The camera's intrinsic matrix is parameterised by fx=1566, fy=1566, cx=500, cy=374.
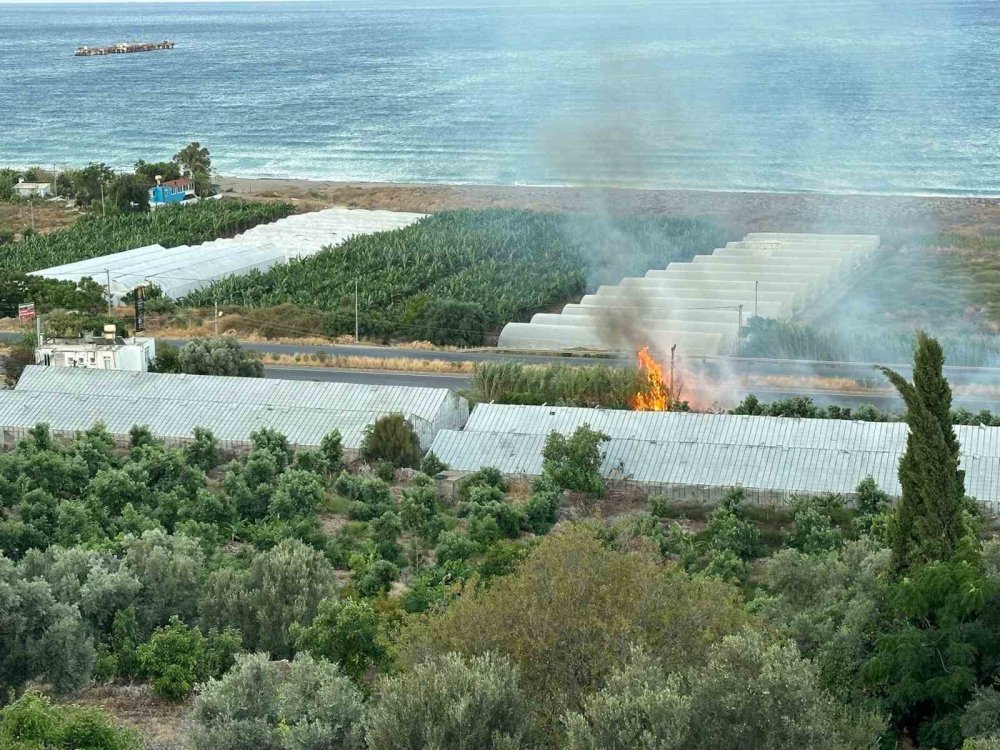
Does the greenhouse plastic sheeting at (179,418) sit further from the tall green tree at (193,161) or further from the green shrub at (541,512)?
the tall green tree at (193,161)

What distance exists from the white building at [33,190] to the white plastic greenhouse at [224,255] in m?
19.4

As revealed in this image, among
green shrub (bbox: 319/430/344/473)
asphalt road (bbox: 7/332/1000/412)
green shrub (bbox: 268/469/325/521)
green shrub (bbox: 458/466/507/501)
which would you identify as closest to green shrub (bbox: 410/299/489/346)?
asphalt road (bbox: 7/332/1000/412)

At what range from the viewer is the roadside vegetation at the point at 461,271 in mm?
54781

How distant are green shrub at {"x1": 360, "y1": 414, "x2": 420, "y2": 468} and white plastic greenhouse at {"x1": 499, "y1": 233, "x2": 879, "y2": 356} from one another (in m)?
13.5

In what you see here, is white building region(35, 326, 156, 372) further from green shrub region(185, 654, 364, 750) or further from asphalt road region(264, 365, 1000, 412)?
green shrub region(185, 654, 364, 750)

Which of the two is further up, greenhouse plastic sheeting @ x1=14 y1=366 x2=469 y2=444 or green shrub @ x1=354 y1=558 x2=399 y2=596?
greenhouse plastic sheeting @ x1=14 y1=366 x2=469 y2=444

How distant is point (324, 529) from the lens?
106 feet

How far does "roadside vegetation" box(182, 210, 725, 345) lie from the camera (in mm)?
54781

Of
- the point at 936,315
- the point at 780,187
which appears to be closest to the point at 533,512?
the point at 936,315

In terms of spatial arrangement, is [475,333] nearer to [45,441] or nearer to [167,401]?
[167,401]

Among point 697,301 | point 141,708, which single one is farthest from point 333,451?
point 697,301

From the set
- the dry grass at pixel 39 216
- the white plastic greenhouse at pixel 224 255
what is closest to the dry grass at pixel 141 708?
the white plastic greenhouse at pixel 224 255

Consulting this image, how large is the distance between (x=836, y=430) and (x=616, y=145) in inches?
2320

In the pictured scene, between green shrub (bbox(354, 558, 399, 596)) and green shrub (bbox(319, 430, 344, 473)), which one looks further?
green shrub (bbox(319, 430, 344, 473))
